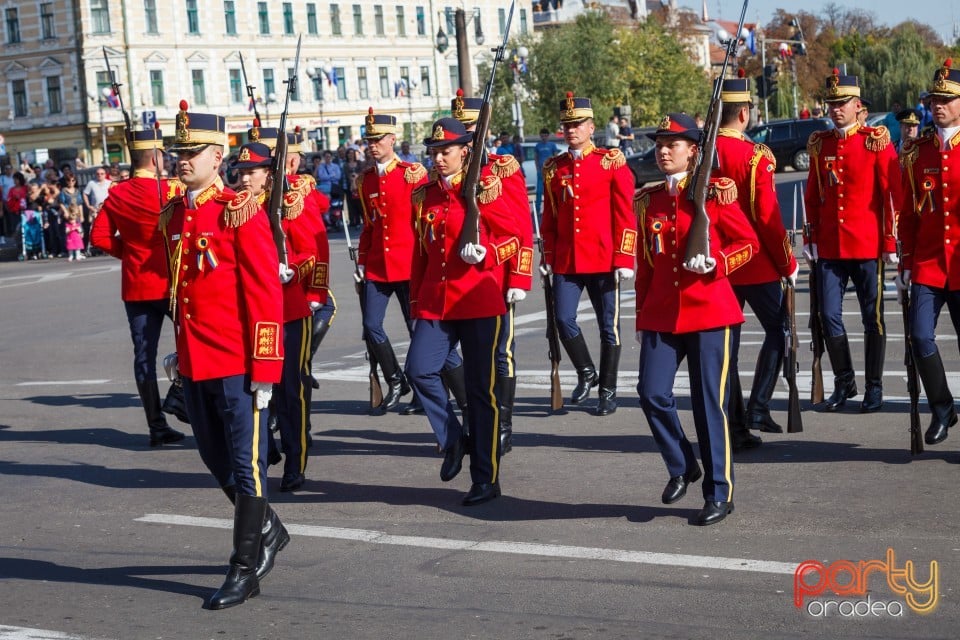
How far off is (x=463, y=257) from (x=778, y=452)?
7.39ft

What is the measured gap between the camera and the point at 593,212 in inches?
437

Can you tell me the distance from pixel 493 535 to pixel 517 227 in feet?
6.68

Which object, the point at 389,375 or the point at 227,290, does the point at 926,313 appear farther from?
the point at 389,375

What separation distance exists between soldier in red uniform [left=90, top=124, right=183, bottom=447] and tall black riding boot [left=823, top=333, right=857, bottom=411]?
448 centimetres

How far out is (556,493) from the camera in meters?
8.45

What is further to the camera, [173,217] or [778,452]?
[778,452]

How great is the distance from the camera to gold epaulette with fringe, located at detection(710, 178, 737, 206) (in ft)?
25.2

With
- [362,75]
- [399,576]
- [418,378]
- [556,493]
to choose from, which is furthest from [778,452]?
[362,75]

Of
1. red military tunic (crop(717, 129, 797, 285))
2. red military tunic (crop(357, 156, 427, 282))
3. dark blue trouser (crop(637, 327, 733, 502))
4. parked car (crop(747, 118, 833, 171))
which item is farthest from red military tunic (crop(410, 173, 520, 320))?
parked car (crop(747, 118, 833, 171))

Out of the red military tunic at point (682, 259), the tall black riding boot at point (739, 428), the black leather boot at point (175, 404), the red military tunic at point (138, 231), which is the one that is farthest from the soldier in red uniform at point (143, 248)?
the red military tunic at point (682, 259)

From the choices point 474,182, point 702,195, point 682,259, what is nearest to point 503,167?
point 474,182

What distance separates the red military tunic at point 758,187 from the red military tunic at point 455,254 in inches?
53.2

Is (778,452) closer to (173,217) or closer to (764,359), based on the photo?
(764,359)

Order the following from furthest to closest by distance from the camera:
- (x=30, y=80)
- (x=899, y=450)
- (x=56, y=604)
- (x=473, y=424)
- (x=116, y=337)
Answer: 1. (x=30, y=80)
2. (x=116, y=337)
3. (x=899, y=450)
4. (x=473, y=424)
5. (x=56, y=604)
